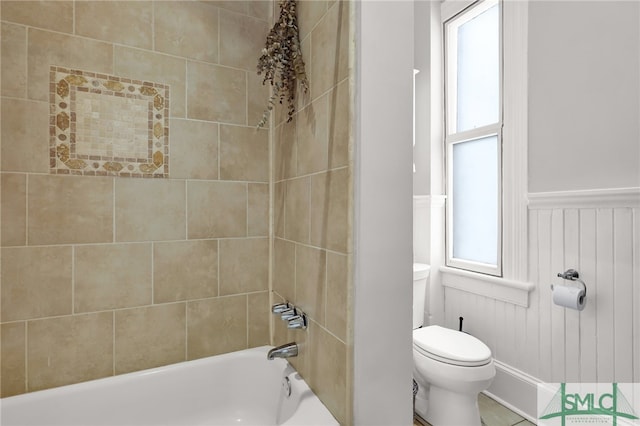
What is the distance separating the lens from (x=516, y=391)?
195 centimetres

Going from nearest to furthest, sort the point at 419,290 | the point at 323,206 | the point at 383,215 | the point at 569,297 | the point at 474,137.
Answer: the point at 383,215 → the point at 323,206 → the point at 569,297 → the point at 474,137 → the point at 419,290

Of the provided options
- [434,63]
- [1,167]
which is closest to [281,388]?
[1,167]

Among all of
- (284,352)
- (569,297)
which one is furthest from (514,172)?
(284,352)

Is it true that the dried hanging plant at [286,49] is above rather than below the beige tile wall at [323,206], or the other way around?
above

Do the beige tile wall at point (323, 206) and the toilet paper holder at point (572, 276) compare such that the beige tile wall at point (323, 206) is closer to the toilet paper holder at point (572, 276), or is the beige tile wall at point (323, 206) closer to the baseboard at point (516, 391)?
the toilet paper holder at point (572, 276)

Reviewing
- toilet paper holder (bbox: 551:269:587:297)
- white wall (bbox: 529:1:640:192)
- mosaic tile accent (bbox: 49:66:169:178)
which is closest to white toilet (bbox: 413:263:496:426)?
toilet paper holder (bbox: 551:269:587:297)

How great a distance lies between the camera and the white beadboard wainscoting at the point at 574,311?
4.94 ft

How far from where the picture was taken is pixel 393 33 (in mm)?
970

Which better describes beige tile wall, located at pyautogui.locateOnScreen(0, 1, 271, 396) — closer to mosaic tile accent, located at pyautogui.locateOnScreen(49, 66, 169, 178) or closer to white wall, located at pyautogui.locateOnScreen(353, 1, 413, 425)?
mosaic tile accent, located at pyautogui.locateOnScreen(49, 66, 169, 178)

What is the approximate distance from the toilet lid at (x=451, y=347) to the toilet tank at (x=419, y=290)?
421mm

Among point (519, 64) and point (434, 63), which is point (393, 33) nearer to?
point (519, 64)

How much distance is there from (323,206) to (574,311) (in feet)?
5.03

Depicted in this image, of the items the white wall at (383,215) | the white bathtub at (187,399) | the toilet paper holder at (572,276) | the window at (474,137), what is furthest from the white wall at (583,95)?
the white bathtub at (187,399)

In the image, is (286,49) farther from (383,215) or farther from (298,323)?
(298,323)
